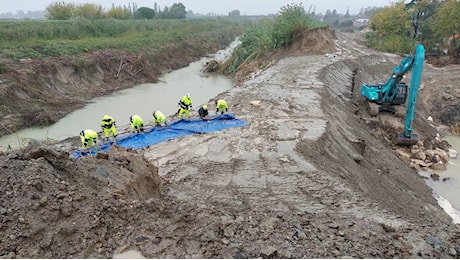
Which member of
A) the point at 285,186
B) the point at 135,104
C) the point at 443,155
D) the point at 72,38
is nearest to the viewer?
the point at 285,186

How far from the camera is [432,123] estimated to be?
15625mm

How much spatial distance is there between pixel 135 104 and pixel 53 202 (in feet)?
42.3

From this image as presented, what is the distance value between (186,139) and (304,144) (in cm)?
296

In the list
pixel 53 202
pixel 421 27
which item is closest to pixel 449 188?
pixel 53 202

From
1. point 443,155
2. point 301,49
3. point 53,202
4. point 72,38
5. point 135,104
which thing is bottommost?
point 443,155

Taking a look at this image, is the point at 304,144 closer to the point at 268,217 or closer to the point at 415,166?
the point at 268,217

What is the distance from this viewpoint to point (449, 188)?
1017 centimetres

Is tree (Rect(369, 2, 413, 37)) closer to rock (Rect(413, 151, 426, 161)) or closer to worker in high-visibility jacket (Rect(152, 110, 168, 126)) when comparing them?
rock (Rect(413, 151, 426, 161))

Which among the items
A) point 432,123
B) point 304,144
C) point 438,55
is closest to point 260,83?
point 304,144

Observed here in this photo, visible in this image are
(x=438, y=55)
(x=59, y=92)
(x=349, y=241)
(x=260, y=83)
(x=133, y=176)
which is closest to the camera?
(x=349, y=241)

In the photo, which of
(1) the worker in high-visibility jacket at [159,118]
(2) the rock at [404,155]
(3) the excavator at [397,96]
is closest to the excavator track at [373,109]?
(3) the excavator at [397,96]

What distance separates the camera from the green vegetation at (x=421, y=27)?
25.1 metres

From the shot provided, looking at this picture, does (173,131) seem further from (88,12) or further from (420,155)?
(88,12)

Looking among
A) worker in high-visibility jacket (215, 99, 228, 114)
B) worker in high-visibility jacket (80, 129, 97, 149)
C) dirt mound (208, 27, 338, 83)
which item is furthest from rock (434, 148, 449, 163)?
dirt mound (208, 27, 338, 83)
